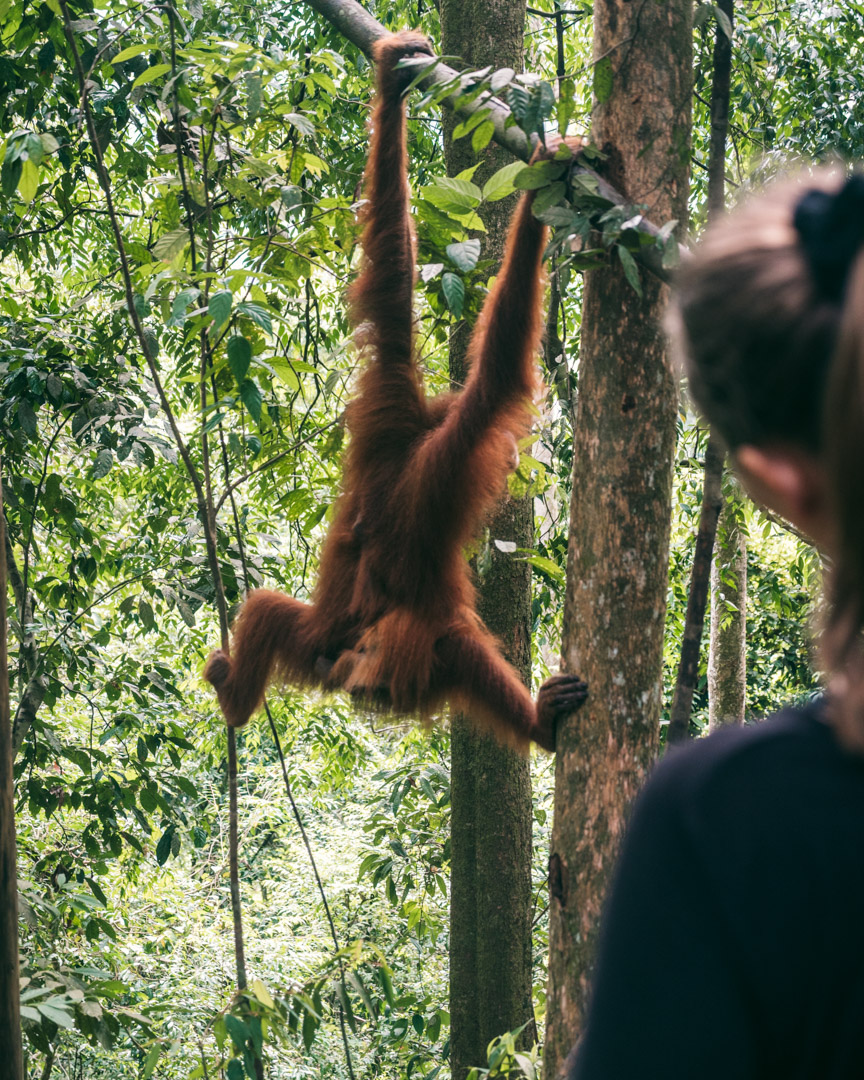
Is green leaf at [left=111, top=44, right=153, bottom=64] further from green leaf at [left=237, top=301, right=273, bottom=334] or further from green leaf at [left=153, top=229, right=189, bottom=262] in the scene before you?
green leaf at [left=237, top=301, right=273, bottom=334]

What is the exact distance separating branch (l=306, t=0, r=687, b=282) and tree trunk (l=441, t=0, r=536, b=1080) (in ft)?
2.93

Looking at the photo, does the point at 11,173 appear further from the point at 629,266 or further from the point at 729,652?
the point at 729,652

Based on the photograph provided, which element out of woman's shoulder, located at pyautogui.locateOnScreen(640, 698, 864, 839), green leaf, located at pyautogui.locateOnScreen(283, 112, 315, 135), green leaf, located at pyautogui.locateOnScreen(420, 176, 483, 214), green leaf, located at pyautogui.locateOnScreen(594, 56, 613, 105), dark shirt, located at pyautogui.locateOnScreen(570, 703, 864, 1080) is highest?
green leaf, located at pyautogui.locateOnScreen(283, 112, 315, 135)

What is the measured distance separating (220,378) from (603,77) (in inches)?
69.5

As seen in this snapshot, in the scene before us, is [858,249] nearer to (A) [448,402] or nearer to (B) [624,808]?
(B) [624,808]

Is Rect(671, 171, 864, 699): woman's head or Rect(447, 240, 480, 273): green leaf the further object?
Rect(447, 240, 480, 273): green leaf

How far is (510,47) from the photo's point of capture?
386cm

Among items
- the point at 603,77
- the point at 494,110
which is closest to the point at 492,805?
the point at 494,110

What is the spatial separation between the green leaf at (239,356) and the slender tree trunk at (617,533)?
0.80 m

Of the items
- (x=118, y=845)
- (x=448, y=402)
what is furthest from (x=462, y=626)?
(x=118, y=845)

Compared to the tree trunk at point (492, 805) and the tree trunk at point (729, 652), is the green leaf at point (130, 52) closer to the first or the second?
the tree trunk at point (492, 805)

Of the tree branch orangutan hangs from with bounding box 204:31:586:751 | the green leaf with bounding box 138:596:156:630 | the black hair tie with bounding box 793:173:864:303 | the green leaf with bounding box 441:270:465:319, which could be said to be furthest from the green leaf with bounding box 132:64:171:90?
the black hair tie with bounding box 793:173:864:303

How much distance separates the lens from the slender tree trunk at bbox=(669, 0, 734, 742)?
1883mm

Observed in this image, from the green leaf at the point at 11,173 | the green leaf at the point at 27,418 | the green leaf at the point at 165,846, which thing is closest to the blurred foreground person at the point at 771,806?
the green leaf at the point at 11,173
